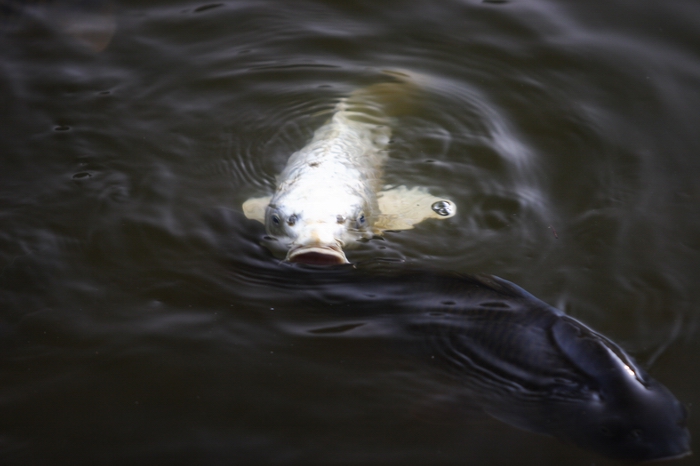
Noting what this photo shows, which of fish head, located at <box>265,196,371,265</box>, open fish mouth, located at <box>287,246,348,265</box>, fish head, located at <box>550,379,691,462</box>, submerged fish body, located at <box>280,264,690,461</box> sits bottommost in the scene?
fish head, located at <box>550,379,691,462</box>

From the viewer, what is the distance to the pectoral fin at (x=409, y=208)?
11.9ft

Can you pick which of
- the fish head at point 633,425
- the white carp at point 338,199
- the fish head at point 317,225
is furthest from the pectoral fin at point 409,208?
the fish head at point 633,425

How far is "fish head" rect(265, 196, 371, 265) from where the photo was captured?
3.19m

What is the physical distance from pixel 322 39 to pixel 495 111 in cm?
165

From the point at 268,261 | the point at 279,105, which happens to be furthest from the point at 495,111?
the point at 268,261

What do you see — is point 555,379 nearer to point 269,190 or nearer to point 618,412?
point 618,412

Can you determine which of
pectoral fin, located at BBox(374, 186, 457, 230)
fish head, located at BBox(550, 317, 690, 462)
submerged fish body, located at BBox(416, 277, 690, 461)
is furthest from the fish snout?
fish head, located at BBox(550, 317, 690, 462)

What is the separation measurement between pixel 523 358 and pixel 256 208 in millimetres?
1930

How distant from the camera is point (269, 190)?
12.8 feet

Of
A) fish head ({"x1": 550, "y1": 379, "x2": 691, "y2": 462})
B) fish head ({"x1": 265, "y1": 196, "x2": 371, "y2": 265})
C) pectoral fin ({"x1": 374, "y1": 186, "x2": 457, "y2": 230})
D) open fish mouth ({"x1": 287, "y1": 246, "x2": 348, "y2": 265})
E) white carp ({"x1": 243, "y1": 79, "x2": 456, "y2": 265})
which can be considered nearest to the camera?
fish head ({"x1": 550, "y1": 379, "x2": 691, "y2": 462})

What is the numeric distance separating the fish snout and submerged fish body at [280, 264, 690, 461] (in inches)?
6.9

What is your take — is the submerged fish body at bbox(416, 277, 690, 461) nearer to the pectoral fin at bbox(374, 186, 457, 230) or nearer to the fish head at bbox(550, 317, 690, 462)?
the fish head at bbox(550, 317, 690, 462)

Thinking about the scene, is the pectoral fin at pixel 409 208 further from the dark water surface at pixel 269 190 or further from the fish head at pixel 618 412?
the fish head at pixel 618 412

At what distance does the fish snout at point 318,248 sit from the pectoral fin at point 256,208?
1.55 ft
